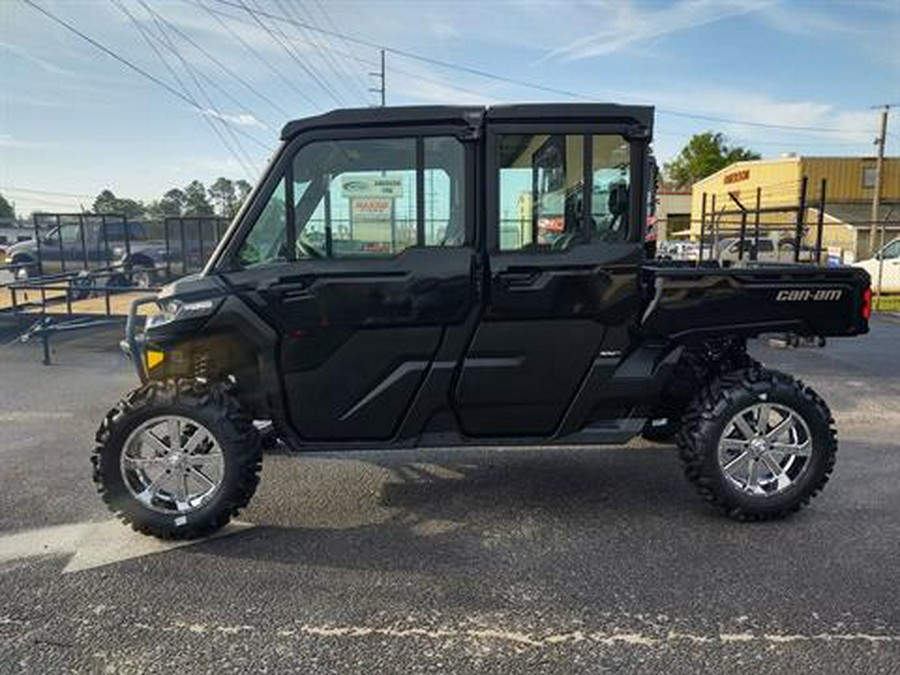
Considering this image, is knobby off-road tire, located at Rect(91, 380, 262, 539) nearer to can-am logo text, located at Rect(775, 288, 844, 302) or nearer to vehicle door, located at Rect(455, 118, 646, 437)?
vehicle door, located at Rect(455, 118, 646, 437)

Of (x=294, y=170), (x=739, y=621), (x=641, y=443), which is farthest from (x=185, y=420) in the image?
(x=641, y=443)

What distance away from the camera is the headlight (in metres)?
3.82

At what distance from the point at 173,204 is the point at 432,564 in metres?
47.5

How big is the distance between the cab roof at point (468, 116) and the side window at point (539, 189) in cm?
12

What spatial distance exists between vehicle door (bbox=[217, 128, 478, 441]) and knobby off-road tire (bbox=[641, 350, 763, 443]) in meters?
1.40

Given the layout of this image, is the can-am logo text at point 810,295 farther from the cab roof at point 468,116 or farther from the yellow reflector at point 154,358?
the yellow reflector at point 154,358

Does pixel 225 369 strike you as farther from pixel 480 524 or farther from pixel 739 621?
pixel 739 621

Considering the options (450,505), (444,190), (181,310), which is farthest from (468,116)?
(450,505)

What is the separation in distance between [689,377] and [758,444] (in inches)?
23.0

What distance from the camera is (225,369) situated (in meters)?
3.97

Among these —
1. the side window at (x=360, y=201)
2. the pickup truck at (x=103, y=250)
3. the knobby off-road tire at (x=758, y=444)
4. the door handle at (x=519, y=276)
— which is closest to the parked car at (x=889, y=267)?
the knobby off-road tire at (x=758, y=444)

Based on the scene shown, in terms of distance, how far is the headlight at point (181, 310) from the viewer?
3.82 metres

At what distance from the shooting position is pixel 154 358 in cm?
398

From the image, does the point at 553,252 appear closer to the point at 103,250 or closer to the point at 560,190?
the point at 560,190
